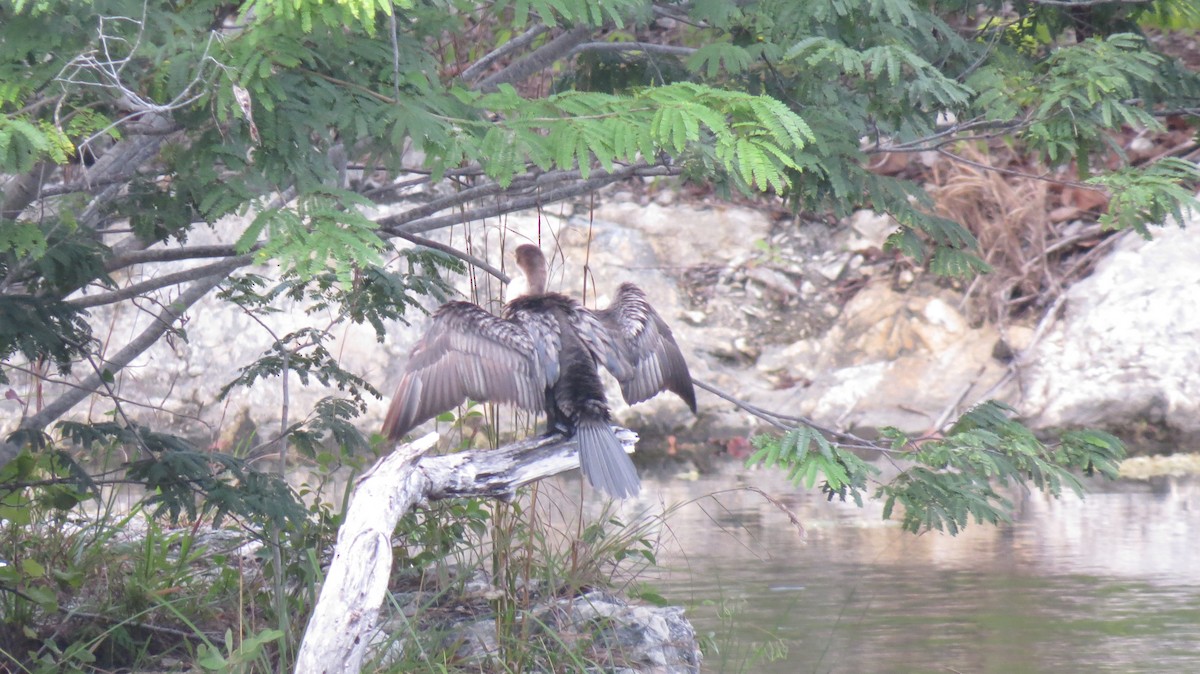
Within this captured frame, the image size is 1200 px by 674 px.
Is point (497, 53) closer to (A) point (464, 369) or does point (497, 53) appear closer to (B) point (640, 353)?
(B) point (640, 353)

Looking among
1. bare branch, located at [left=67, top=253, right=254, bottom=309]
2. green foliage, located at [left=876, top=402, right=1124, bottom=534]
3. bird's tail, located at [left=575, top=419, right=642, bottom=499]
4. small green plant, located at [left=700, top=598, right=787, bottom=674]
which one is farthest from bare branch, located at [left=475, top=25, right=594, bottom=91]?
small green plant, located at [left=700, top=598, right=787, bottom=674]

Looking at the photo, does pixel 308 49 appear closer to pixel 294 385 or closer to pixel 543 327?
pixel 543 327

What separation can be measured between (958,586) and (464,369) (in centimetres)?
309

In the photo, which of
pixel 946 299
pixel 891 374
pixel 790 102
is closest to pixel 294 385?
pixel 891 374

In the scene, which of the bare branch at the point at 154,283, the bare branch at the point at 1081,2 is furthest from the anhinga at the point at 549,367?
the bare branch at the point at 1081,2

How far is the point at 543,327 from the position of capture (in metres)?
3.97

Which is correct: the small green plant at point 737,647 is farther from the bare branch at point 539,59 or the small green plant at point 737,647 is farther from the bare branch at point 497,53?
the bare branch at point 497,53

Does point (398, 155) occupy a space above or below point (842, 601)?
above

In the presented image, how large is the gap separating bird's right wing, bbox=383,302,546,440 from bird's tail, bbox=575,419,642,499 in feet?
0.62

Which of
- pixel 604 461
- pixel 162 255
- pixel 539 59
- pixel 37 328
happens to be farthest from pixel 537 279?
pixel 37 328

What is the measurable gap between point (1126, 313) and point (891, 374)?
1.75m

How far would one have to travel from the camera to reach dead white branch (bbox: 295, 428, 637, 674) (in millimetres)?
2846

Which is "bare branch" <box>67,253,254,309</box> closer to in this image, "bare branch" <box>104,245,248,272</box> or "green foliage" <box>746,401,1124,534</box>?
"bare branch" <box>104,245,248,272</box>

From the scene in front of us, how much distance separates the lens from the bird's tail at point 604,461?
3.61m
